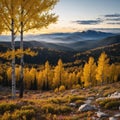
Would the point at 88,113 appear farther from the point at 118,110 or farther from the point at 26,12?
the point at 26,12

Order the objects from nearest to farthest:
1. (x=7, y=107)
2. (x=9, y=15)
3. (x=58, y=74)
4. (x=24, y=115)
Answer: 1. (x=24, y=115)
2. (x=7, y=107)
3. (x=9, y=15)
4. (x=58, y=74)

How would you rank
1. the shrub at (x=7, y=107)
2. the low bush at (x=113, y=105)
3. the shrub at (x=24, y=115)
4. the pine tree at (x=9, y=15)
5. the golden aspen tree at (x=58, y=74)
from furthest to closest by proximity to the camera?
1. the golden aspen tree at (x=58, y=74)
2. the pine tree at (x=9, y=15)
3. the low bush at (x=113, y=105)
4. the shrub at (x=7, y=107)
5. the shrub at (x=24, y=115)

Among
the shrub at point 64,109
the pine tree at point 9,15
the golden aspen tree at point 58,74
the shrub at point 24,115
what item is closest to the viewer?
the shrub at point 24,115

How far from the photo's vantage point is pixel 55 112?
14.0m

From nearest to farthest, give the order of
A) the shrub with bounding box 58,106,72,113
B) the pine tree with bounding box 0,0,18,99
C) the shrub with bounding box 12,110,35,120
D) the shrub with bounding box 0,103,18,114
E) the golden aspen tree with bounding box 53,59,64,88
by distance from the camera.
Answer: the shrub with bounding box 12,110,35,120 → the shrub with bounding box 0,103,18,114 → the shrub with bounding box 58,106,72,113 → the pine tree with bounding box 0,0,18,99 → the golden aspen tree with bounding box 53,59,64,88

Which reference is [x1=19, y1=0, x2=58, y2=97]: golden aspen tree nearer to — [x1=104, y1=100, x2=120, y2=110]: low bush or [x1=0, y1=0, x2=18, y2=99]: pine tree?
[x1=0, y1=0, x2=18, y2=99]: pine tree

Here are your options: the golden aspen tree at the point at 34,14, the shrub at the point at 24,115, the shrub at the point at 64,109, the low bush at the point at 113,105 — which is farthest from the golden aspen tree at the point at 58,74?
the shrub at the point at 24,115

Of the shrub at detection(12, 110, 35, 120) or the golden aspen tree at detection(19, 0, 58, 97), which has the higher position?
the golden aspen tree at detection(19, 0, 58, 97)

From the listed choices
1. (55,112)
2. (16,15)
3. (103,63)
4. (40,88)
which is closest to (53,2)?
(16,15)

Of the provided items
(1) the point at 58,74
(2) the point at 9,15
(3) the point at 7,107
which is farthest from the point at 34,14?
(1) the point at 58,74

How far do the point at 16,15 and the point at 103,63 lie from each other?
2092 inches

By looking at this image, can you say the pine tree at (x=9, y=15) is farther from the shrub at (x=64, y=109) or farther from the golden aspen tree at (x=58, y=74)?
the golden aspen tree at (x=58, y=74)

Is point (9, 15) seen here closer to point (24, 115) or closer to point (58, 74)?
point (24, 115)

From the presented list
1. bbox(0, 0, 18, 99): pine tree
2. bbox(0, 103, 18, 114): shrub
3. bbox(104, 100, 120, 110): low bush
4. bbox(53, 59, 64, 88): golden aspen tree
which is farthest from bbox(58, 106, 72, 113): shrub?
bbox(53, 59, 64, 88): golden aspen tree
